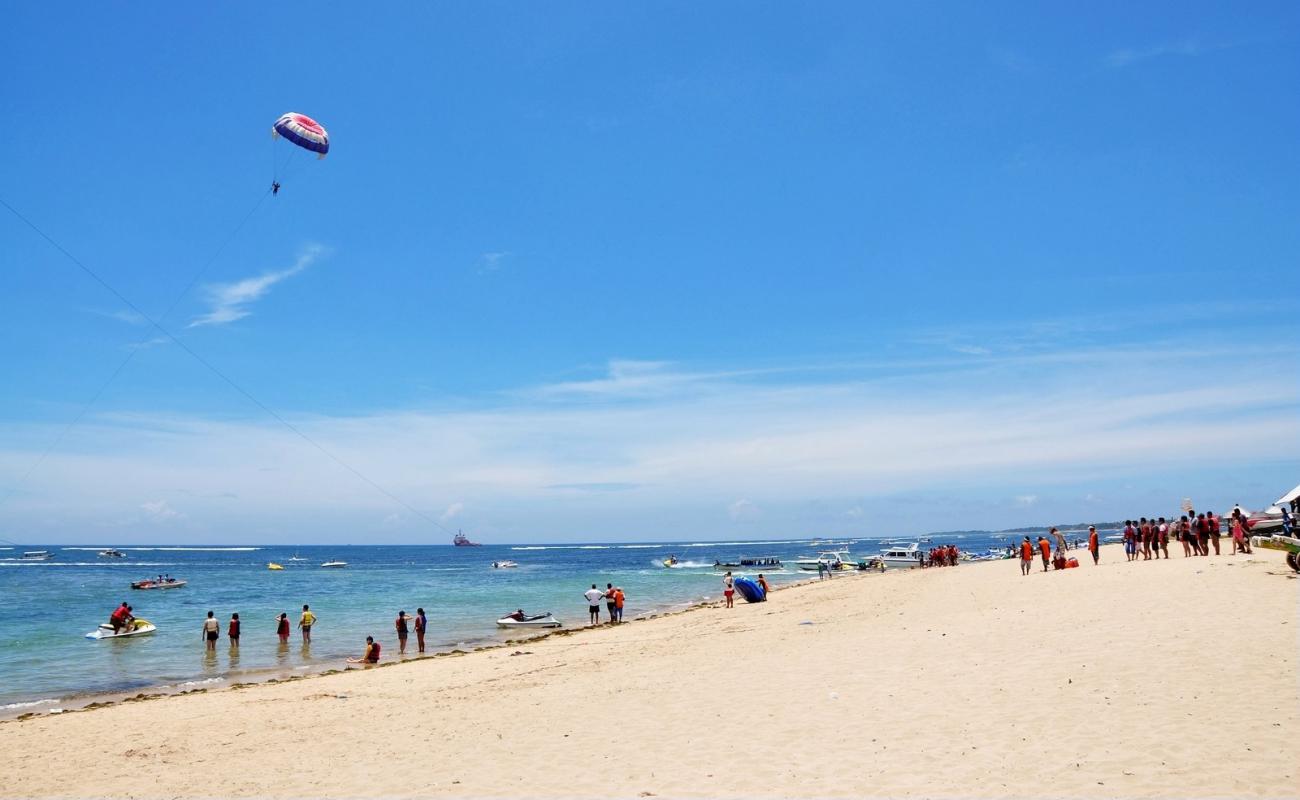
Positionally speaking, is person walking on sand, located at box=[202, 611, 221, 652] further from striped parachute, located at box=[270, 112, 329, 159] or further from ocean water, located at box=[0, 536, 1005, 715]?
striped parachute, located at box=[270, 112, 329, 159]

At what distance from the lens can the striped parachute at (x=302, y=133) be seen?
2338 cm

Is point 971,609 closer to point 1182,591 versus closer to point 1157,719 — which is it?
point 1182,591

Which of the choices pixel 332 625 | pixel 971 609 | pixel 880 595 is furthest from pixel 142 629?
pixel 971 609

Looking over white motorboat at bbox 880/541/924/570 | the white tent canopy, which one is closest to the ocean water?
white motorboat at bbox 880/541/924/570

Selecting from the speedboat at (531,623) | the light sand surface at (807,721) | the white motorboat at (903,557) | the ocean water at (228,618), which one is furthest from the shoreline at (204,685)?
the white motorboat at (903,557)

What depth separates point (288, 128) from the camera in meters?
23.4

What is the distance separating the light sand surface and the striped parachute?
15336 millimetres

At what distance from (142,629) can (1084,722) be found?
32.5 metres

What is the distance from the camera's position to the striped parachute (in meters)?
23.4

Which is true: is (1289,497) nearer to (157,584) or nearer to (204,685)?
(204,685)

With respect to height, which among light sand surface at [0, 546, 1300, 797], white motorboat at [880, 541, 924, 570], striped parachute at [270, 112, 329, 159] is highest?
striped parachute at [270, 112, 329, 159]

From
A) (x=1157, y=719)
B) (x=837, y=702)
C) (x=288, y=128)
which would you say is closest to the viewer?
(x=1157, y=719)

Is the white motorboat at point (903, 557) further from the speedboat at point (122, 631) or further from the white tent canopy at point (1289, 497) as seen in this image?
the speedboat at point (122, 631)

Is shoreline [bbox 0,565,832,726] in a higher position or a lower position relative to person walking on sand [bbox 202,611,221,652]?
lower
